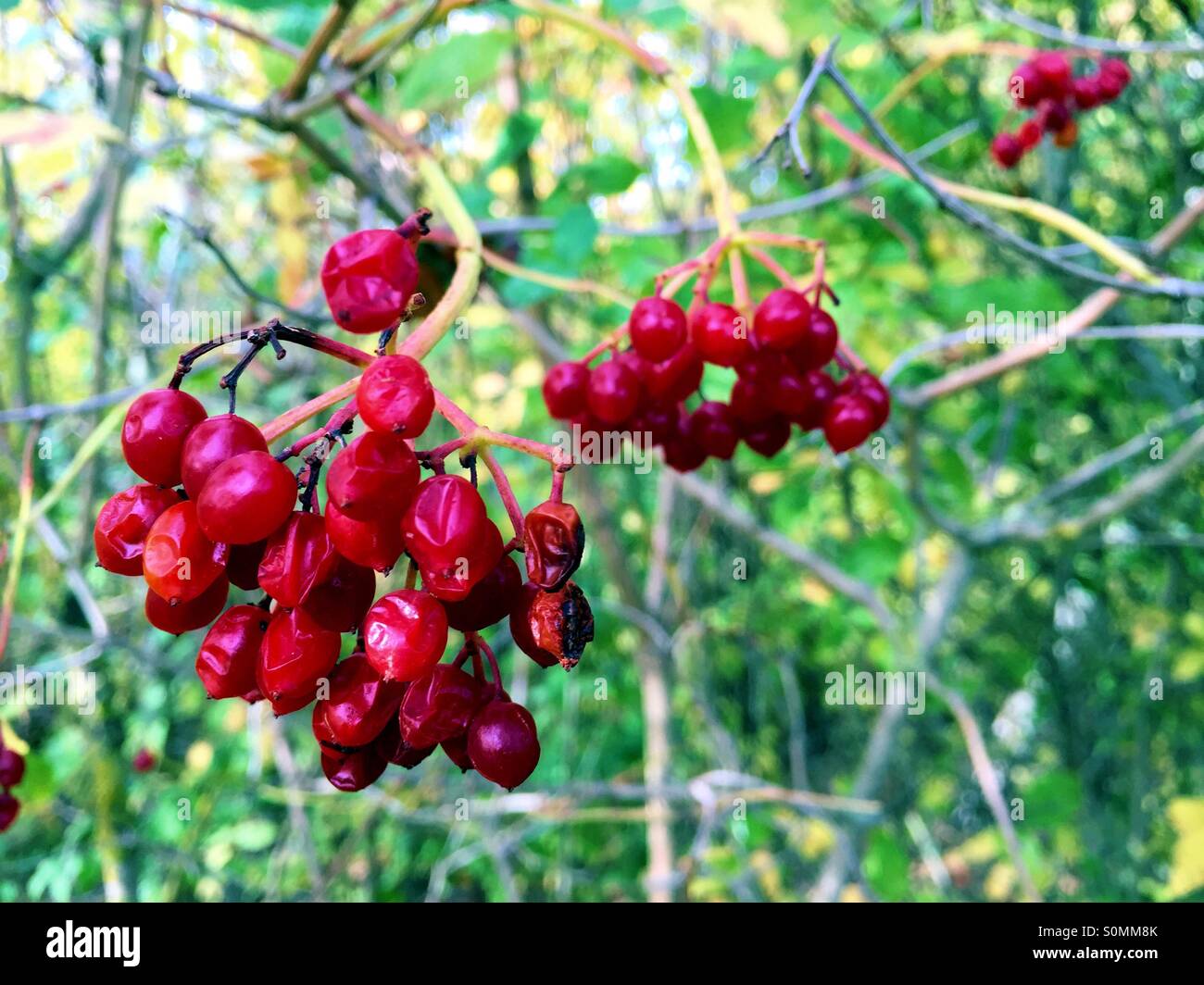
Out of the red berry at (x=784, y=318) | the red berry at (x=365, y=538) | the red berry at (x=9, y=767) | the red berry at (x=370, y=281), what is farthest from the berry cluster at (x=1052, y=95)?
the red berry at (x=9, y=767)

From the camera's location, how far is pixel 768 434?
83cm

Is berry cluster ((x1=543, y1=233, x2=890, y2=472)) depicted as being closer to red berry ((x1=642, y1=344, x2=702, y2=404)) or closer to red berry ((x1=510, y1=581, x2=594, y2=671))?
red berry ((x1=642, y1=344, x2=702, y2=404))

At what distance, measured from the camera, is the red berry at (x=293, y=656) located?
1.56ft

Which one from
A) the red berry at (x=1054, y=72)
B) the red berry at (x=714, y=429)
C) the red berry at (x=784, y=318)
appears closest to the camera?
the red berry at (x=784, y=318)

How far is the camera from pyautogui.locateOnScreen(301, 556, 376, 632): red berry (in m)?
0.47

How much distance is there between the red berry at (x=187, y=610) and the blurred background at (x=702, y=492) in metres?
0.65

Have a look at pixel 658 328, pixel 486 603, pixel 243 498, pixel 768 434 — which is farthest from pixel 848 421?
pixel 243 498

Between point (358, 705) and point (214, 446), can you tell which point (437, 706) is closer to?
point (358, 705)

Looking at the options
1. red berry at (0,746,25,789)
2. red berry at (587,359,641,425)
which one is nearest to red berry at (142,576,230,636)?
red berry at (587,359,641,425)

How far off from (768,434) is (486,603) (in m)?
0.40

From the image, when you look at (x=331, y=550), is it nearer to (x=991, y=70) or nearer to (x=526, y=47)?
(x=526, y=47)

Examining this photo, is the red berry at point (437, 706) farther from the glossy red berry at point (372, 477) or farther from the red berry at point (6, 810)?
the red berry at point (6, 810)

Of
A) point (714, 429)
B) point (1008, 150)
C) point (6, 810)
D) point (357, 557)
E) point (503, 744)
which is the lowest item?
point (6, 810)

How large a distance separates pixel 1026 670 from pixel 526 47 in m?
1.95
